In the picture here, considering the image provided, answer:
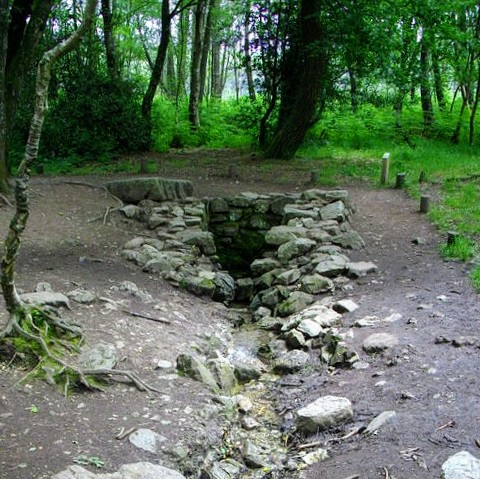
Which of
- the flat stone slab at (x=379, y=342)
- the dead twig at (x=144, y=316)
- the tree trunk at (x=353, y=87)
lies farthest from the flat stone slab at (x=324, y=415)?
the tree trunk at (x=353, y=87)

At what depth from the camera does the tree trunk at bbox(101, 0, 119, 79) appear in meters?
15.4

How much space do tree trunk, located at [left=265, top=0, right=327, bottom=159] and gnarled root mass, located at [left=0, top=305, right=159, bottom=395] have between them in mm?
9811

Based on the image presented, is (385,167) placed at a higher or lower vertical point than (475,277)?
higher

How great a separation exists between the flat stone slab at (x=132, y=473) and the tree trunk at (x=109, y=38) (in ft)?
43.6

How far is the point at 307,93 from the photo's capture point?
13875 millimetres

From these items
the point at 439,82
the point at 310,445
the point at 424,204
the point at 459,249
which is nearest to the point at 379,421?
the point at 310,445

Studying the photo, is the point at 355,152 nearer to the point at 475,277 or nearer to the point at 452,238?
the point at 452,238

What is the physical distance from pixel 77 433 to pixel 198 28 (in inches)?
600

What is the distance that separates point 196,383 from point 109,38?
42.8 feet

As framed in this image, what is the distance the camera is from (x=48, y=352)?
459 cm

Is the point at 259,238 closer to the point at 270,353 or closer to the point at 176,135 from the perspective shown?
the point at 270,353

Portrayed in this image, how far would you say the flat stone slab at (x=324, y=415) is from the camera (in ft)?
15.2

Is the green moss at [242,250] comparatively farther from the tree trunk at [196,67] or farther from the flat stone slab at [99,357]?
the tree trunk at [196,67]

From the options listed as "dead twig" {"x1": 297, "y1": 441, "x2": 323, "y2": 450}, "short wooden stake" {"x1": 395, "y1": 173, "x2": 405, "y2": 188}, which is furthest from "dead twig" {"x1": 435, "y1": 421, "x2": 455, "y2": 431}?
"short wooden stake" {"x1": 395, "y1": 173, "x2": 405, "y2": 188}
